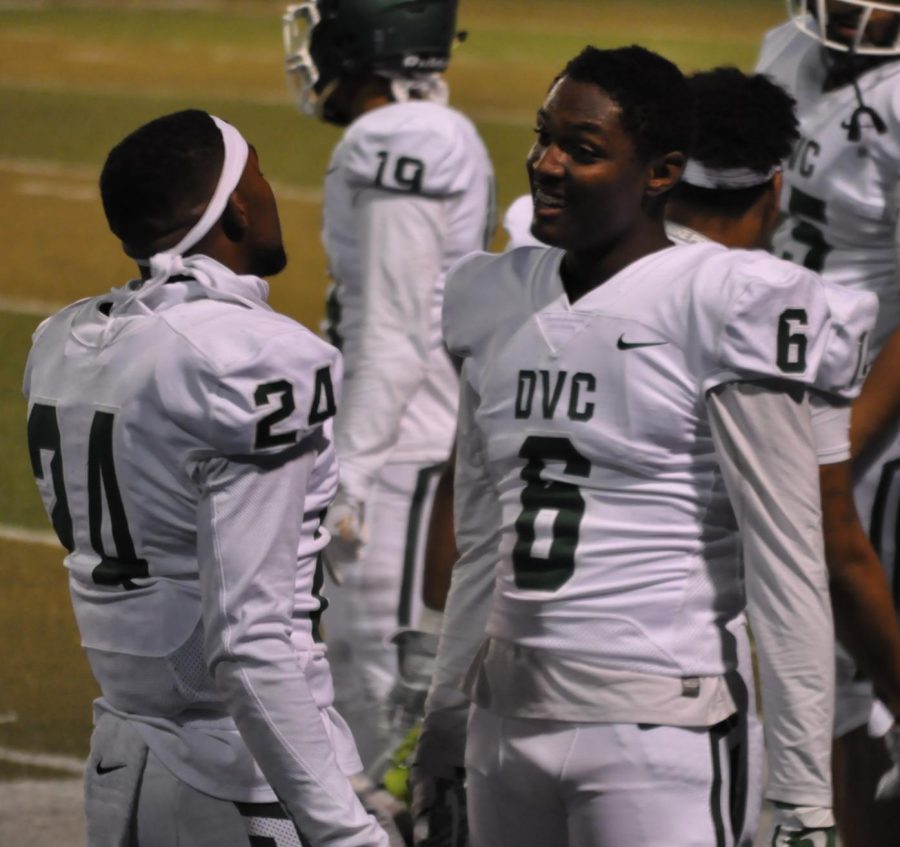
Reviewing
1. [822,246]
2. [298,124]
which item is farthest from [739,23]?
[822,246]

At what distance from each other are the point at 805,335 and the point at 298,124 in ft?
44.6

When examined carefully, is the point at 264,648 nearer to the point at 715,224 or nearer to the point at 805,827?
the point at 805,827

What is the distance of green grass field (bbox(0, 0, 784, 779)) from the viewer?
623 cm

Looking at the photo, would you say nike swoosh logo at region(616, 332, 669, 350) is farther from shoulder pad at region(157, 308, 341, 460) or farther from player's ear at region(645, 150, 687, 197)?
shoulder pad at region(157, 308, 341, 460)

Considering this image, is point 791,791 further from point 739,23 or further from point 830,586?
point 739,23

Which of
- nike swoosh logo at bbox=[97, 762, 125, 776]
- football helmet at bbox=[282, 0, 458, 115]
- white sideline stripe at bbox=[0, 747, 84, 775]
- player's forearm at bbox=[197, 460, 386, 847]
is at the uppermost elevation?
football helmet at bbox=[282, 0, 458, 115]

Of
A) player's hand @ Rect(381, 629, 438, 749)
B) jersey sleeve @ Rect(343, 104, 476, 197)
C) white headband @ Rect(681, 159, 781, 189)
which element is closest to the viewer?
white headband @ Rect(681, 159, 781, 189)

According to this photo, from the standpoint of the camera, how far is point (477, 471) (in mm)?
3004

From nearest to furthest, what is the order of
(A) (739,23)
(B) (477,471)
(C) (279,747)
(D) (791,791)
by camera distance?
(C) (279,747), (D) (791,791), (B) (477,471), (A) (739,23)

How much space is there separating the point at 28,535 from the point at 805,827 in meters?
5.04

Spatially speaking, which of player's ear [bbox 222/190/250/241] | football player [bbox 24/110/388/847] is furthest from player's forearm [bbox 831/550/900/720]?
player's ear [bbox 222/190/250/241]

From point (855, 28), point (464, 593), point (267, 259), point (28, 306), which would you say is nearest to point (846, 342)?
point (464, 593)

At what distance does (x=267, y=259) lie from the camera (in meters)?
2.75

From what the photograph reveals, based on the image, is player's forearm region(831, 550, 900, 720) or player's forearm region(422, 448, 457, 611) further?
player's forearm region(422, 448, 457, 611)
